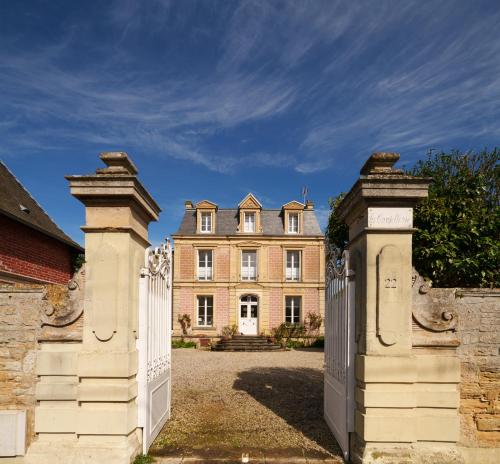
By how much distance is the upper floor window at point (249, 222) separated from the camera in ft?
67.6

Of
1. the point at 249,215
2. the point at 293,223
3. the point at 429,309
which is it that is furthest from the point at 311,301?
the point at 429,309

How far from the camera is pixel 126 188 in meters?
3.93

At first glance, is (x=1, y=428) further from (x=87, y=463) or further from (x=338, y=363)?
(x=338, y=363)

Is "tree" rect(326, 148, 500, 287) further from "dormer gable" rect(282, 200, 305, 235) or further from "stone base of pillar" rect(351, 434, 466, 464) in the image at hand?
"dormer gable" rect(282, 200, 305, 235)

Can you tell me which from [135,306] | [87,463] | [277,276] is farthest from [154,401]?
[277,276]

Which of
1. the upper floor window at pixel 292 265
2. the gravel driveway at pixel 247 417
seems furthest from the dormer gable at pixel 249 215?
the gravel driveway at pixel 247 417

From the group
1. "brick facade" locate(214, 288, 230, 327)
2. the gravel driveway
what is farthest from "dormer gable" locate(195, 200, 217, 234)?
the gravel driveway

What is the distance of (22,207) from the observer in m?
10.2

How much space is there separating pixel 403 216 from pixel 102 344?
3.36m

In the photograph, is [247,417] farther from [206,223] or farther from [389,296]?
[206,223]

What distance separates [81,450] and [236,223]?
1729 centimetres

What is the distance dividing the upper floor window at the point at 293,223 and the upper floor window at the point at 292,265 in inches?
44.9

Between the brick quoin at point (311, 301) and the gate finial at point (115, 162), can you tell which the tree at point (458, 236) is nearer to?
the gate finial at point (115, 162)

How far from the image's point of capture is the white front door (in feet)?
65.1
